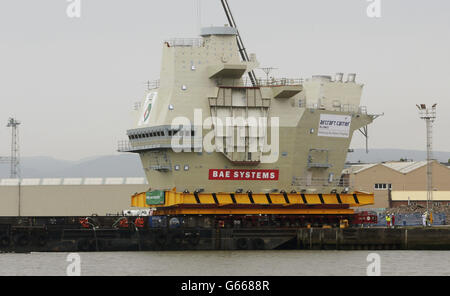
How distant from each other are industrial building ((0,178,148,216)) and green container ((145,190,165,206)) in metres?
31.6

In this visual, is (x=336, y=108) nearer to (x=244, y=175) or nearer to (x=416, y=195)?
(x=244, y=175)

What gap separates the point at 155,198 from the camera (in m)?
69.9

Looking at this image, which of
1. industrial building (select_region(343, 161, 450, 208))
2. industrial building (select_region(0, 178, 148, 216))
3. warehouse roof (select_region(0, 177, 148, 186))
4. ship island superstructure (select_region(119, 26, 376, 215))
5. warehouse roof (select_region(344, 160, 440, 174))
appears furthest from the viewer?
warehouse roof (select_region(344, 160, 440, 174))

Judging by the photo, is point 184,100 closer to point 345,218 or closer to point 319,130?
point 319,130

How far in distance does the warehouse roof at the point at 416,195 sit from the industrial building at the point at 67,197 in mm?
27164

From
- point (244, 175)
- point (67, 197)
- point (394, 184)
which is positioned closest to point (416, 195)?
point (394, 184)

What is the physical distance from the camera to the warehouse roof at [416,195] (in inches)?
4286

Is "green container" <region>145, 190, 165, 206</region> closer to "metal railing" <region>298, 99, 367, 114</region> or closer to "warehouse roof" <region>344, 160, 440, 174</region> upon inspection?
"metal railing" <region>298, 99, 367, 114</region>

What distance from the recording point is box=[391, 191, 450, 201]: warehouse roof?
4286 inches

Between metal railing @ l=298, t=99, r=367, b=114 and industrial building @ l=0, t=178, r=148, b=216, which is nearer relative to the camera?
metal railing @ l=298, t=99, r=367, b=114

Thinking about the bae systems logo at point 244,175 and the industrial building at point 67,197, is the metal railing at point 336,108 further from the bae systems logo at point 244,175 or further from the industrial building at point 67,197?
the industrial building at point 67,197

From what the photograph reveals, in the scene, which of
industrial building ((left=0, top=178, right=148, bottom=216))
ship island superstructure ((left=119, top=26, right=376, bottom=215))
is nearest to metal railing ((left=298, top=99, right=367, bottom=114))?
ship island superstructure ((left=119, top=26, right=376, bottom=215))

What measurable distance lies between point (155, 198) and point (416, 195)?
47.0 m

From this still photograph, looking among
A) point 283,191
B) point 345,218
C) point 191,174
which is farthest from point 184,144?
point 345,218
